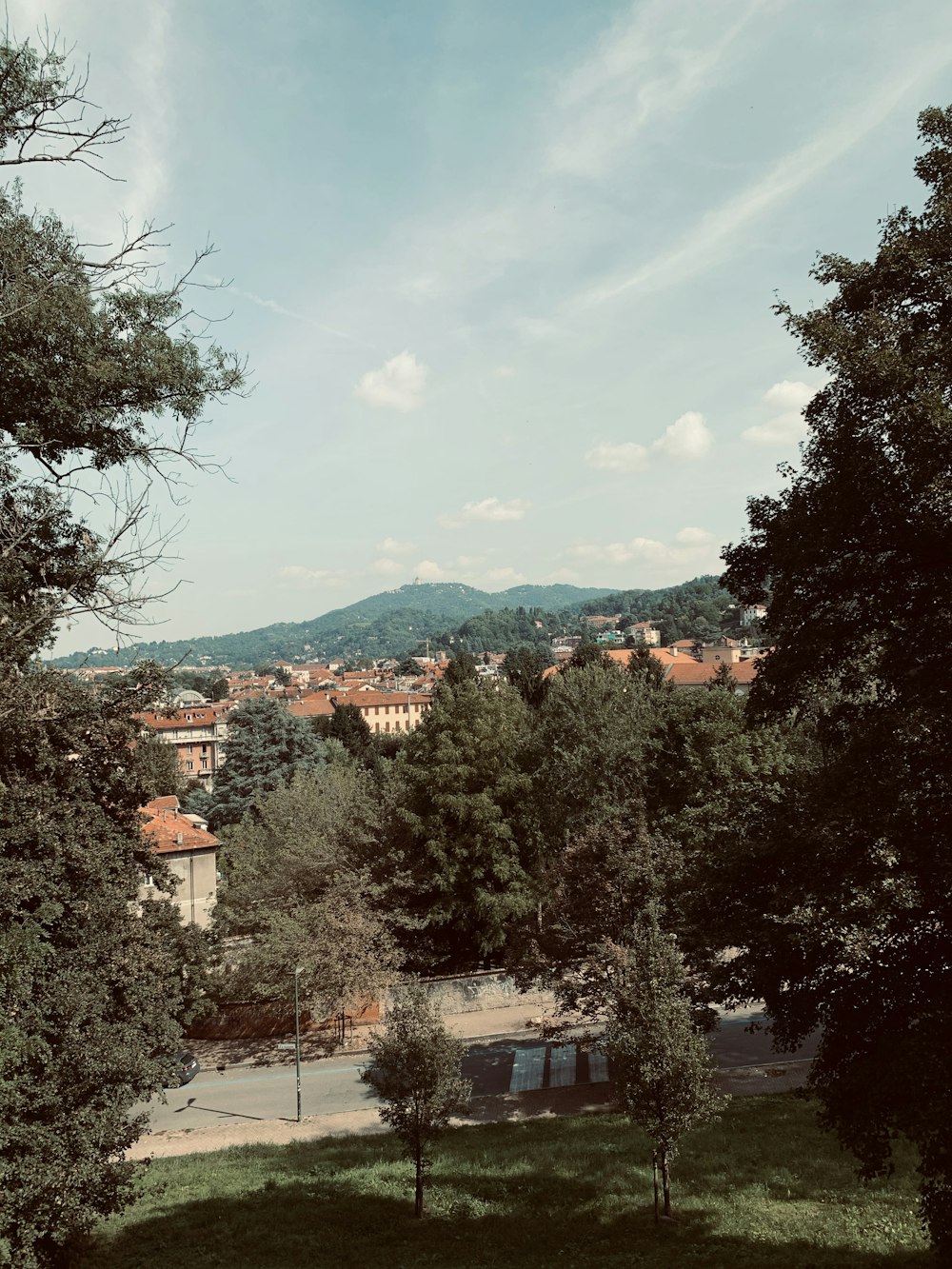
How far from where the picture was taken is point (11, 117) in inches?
336

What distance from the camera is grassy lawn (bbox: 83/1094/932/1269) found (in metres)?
13.4

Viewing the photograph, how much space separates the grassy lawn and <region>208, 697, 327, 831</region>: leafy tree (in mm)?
35236

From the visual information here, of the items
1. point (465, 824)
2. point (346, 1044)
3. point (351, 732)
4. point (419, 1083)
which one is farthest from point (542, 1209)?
point (351, 732)

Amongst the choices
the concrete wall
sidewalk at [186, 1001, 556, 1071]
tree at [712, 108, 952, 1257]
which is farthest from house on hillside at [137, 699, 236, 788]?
tree at [712, 108, 952, 1257]

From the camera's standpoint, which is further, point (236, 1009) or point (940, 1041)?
point (236, 1009)

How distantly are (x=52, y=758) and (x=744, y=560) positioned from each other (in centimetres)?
1101

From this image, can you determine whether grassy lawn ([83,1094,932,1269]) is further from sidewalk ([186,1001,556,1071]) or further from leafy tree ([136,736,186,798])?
sidewalk ([186,1001,556,1071])

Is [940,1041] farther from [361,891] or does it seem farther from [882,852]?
[361,891]

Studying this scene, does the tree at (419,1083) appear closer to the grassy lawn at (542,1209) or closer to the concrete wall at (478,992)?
the grassy lawn at (542,1209)

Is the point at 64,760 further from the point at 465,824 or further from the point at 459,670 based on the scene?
the point at 459,670

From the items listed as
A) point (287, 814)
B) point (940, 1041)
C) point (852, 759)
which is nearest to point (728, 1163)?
point (940, 1041)

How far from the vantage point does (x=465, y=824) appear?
3247cm

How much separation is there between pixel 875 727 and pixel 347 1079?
79.3 feet

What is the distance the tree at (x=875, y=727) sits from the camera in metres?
9.20
